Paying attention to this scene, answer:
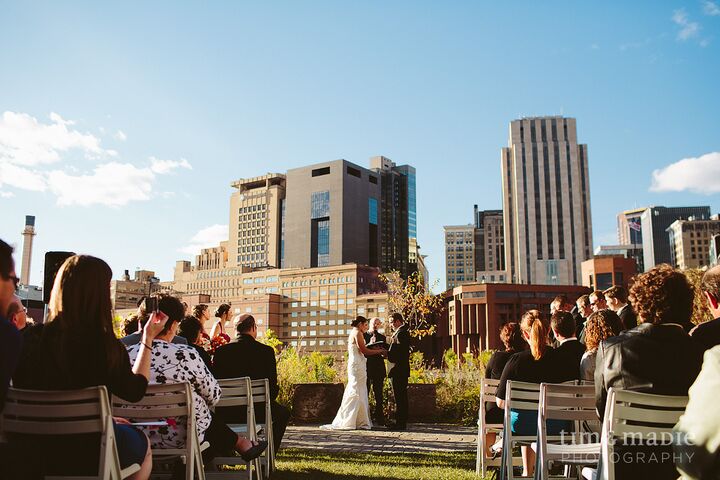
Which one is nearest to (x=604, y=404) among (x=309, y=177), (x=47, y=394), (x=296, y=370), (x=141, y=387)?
(x=141, y=387)

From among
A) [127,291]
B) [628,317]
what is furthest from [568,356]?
[127,291]

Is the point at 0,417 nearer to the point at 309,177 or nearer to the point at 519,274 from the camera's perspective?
the point at 519,274

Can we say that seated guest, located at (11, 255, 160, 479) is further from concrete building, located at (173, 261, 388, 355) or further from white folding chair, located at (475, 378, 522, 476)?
concrete building, located at (173, 261, 388, 355)

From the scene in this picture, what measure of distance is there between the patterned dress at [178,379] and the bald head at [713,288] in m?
2.84

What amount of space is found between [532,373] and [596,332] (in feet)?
2.03

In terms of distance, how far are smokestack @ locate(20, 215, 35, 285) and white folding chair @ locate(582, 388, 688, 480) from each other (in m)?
146

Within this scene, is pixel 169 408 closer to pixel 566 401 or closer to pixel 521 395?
pixel 566 401

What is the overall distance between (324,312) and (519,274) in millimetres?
44760

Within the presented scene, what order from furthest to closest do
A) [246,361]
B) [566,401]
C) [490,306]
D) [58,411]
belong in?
[490,306] < [246,361] < [566,401] < [58,411]

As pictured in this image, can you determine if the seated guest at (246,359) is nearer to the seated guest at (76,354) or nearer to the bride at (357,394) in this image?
the seated guest at (76,354)

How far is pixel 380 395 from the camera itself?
408 inches

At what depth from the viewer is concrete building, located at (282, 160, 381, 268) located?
15650 cm

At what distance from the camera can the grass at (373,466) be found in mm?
5730

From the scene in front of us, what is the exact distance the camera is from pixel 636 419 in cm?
284
